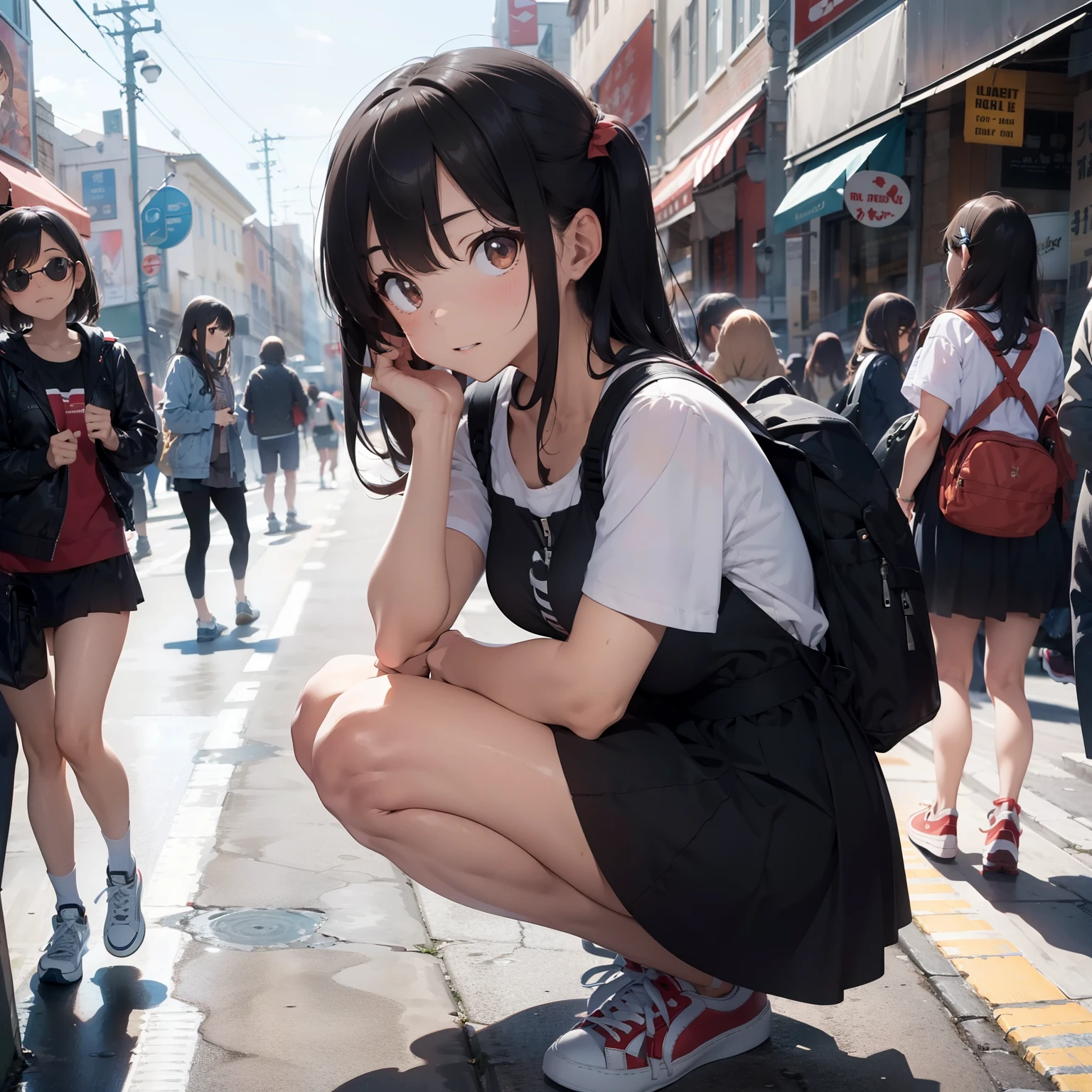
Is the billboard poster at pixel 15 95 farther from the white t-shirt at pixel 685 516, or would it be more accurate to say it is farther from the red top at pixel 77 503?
the white t-shirt at pixel 685 516

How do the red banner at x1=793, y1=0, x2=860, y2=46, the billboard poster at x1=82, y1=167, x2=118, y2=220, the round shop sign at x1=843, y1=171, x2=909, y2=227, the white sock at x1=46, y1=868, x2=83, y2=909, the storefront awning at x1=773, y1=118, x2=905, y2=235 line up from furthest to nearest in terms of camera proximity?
the billboard poster at x1=82, y1=167, x2=118, y2=220, the red banner at x1=793, y1=0, x2=860, y2=46, the storefront awning at x1=773, y1=118, x2=905, y2=235, the round shop sign at x1=843, y1=171, x2=909, y2=227, the white sock at x1=46, y1=868, x2=83, y2=909

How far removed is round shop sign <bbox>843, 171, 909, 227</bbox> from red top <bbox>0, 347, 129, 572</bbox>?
857 cm

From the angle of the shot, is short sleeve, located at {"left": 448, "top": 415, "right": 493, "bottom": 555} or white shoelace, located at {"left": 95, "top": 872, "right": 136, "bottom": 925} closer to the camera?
short sleeve, located at {"left": 448, "top": 415, "right": 493, "bottom": 555}

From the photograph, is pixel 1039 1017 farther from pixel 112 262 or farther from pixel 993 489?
pixel 112 262

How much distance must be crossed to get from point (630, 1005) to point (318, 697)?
85 centimetres

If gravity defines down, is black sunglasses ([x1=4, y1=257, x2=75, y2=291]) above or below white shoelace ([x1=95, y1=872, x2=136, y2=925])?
above

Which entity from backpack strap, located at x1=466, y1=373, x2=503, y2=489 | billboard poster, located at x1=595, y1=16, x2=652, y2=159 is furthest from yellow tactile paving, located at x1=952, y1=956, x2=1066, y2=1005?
billboard poster, located at x1=595, y1=16, x2=652, y2=159

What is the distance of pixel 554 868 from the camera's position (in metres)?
2.12

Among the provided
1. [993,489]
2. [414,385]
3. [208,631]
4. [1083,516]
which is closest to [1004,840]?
[993,489]

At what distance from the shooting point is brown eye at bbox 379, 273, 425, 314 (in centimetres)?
212

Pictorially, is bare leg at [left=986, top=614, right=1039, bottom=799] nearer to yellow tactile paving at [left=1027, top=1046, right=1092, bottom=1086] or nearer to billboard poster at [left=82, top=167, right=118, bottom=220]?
yellow tactile paving at [left=1027, top=1046, right=1092, bottom=1086]

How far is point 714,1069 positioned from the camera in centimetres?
241

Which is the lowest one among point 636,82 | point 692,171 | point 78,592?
point 78,592

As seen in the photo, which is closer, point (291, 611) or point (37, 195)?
point (291, 611)
